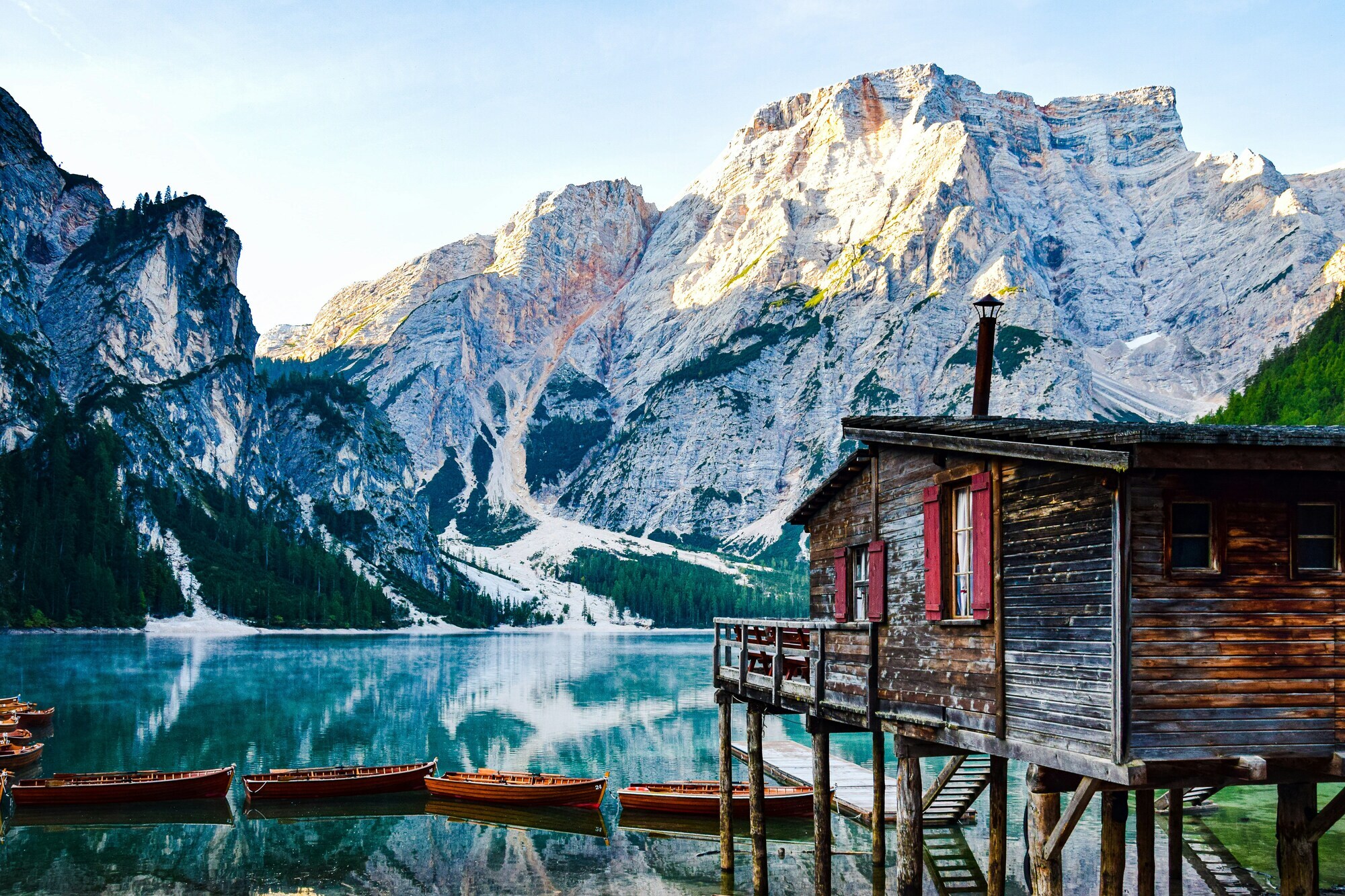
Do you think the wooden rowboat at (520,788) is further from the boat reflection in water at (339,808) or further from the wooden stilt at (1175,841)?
the wooden stilt at (1175,841)

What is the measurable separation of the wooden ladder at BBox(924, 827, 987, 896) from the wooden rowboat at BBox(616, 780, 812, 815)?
598 cm

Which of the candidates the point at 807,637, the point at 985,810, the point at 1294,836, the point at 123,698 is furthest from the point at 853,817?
the point at 123,698

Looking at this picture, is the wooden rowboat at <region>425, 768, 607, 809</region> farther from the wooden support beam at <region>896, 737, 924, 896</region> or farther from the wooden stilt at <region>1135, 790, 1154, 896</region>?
the wooden stilt at <region>1135, 790, 1154, 896</region>

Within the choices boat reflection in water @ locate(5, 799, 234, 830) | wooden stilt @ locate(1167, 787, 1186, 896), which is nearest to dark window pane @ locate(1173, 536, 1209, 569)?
wooden stilt @ locate(1167, 787, 1186, 896)

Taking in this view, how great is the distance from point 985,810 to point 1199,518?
32945 millimetres

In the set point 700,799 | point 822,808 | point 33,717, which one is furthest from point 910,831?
point 33,717

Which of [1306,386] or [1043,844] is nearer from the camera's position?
[1043,844]

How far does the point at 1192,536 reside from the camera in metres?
18.2

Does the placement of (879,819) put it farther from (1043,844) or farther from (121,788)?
(121,788)

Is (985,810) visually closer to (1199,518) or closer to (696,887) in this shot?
(696,887)

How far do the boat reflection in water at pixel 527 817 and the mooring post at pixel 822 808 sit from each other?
17.7 meters

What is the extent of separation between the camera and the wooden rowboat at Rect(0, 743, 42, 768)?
193ft

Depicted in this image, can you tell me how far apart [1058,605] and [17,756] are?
190ft

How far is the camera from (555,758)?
69875 mm
